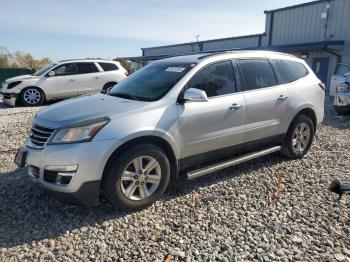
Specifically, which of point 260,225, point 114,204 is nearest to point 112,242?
point 114,204

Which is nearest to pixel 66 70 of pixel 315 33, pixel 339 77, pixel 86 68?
pixel 86 68

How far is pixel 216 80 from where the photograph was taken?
13.8 ft

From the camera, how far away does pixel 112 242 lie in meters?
3.08

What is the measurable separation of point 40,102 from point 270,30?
16.7 meters

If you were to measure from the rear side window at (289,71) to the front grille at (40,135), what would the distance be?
11.2 ft

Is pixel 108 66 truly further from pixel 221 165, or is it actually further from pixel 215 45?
pixel 215 45

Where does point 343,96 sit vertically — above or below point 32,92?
above

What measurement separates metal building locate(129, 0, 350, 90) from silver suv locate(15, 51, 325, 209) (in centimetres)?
1086

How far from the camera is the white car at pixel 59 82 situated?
38.0ft

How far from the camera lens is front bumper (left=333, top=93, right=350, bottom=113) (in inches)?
357

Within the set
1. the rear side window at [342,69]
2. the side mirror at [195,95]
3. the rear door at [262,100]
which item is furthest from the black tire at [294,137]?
the rear side window at [342,69]

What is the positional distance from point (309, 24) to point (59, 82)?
49.5 feet

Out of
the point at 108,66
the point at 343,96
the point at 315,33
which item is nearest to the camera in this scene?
the point at 343,96

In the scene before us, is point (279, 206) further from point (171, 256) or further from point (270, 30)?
point (270, 30)
